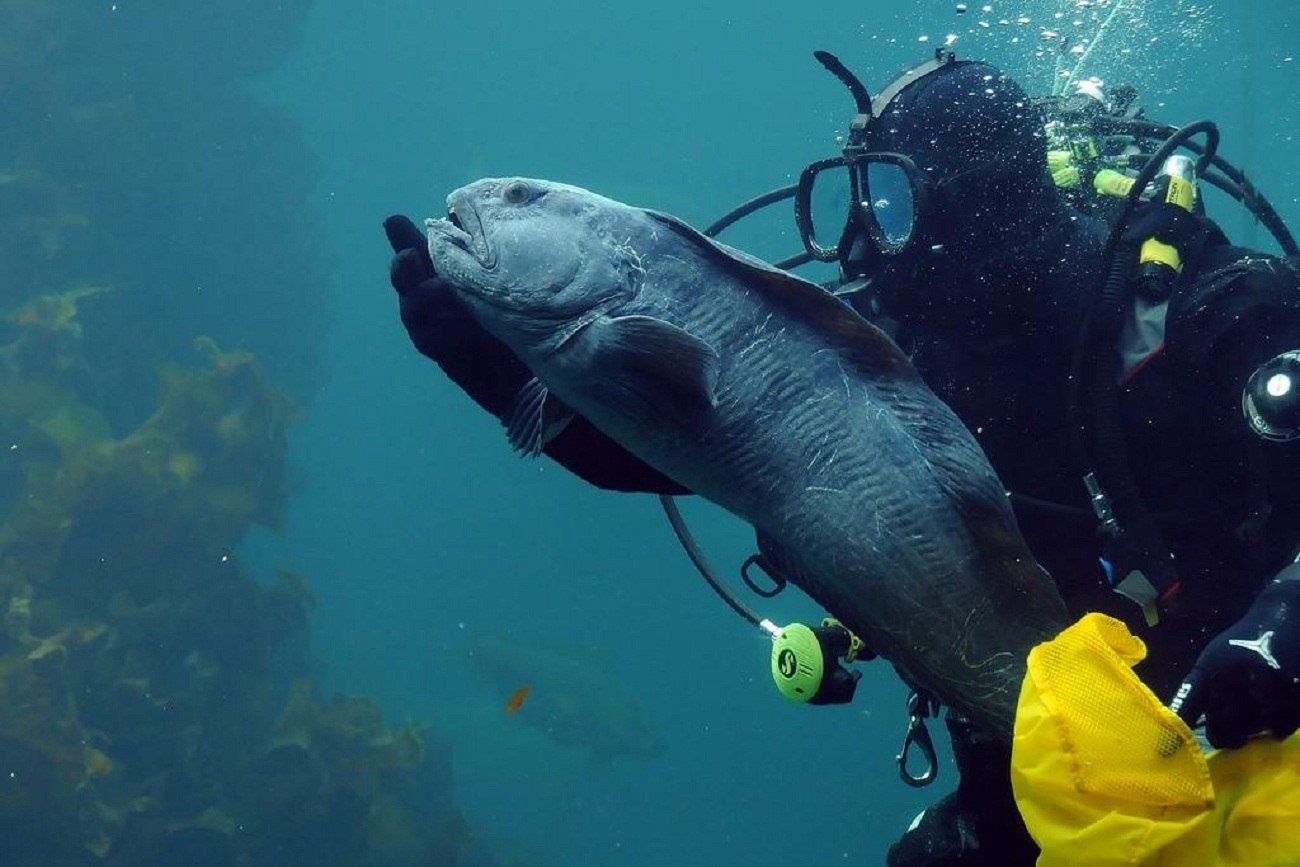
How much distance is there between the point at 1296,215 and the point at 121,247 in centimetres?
8130

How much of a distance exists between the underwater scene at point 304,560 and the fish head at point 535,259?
0.28 ft

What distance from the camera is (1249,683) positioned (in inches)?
58.4

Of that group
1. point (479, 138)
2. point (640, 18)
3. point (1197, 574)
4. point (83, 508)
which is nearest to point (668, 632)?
point (83, 508)

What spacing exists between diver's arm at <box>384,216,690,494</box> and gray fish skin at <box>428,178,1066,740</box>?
15.9 inches

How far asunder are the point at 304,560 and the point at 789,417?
160 ft

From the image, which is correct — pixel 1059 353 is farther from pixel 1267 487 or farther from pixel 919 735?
pixel 919 735

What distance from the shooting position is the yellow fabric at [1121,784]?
134cm

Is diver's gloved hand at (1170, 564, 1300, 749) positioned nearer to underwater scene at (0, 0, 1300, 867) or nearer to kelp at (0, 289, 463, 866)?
underwater scene at (0, 0, 1300, 867)

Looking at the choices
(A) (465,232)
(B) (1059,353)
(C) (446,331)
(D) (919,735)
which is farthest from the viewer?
(D) (919,735)

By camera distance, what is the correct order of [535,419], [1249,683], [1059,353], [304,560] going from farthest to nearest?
[304,560]
[1059,353]
[535,419]
[1249,683]

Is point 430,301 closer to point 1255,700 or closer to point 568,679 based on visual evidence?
point 1255,700

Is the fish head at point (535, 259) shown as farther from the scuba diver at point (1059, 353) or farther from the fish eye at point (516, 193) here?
the scuba diver at point (1059, 353)

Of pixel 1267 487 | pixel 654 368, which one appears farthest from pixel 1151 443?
pixel 654 368

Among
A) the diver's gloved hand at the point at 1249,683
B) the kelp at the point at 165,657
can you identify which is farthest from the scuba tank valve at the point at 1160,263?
the kelp at the point at 165,657
